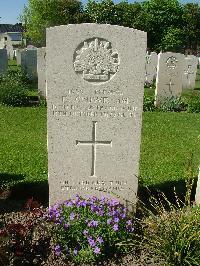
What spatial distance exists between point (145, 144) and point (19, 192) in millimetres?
3460

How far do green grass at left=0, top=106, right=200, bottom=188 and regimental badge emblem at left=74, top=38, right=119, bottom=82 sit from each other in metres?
1.44

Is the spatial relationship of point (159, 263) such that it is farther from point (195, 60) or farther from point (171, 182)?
point (195, 60)

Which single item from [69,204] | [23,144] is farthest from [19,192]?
[23,144]

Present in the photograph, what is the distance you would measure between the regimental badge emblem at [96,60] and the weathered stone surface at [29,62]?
12.6m

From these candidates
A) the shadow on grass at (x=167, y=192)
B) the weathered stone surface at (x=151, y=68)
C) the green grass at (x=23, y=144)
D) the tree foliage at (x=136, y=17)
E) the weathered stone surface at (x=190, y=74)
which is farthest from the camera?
the tree foliage at (x=136, y=17)

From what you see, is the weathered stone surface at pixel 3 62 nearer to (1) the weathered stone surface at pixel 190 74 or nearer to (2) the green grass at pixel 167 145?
(2) the green grass at pixel 167 145

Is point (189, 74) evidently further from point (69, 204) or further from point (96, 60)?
point (69, 204)

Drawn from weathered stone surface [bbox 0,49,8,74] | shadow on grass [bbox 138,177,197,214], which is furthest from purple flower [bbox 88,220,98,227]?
weathered stone surface [bbox 0,49,8,74]

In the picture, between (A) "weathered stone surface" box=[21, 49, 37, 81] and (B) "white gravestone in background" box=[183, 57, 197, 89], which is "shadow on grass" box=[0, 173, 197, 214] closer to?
(A) "weathered stone surface" box=[21, 49, 37, 81]

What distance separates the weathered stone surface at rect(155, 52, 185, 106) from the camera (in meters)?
12.6

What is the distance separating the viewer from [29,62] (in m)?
16.4

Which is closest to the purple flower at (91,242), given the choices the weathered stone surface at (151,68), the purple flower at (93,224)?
the purple flower at (93,224)

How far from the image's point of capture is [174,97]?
41.8 feet

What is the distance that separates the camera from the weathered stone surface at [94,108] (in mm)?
3986
